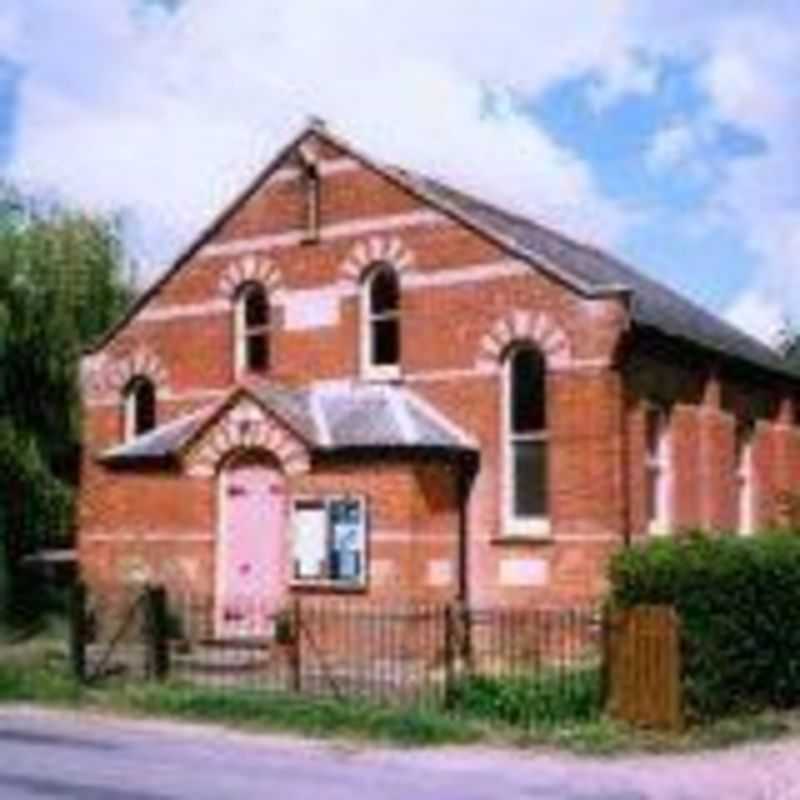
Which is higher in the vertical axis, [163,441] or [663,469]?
[163,441]

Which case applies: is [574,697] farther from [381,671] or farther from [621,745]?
[381,671]

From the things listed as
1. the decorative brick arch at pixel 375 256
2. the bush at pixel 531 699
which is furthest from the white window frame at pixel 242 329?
the bush at pixel 531 699

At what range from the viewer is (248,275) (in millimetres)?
31359

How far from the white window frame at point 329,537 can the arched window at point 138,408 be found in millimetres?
6116

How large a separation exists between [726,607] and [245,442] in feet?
32.7

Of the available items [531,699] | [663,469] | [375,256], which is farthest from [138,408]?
[531,699]

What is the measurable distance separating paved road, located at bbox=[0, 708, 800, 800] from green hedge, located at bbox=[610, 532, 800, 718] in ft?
4.70

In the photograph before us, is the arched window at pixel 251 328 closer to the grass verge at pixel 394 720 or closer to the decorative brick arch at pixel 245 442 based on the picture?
the decorative brick arch at pixel 245 442

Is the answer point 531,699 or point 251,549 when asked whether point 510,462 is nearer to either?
point 251,549

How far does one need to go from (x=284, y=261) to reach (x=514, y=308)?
4.75 meters

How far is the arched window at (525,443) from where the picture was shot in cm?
2777

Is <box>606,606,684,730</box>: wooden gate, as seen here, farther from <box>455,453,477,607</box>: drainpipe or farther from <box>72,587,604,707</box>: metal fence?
<box>455,453,477,607</box>: drainpipe

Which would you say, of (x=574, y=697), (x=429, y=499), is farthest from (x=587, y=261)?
(x=574, y=697)

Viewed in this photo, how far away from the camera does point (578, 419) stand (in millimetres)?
27000
